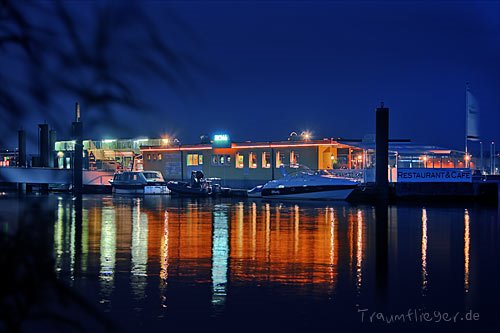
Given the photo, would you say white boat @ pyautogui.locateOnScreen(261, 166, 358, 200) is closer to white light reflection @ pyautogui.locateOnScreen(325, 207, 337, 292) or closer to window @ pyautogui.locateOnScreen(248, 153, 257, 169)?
white light reflection @ pyautogui.locateOnScreen(325, 207, 337, 292)

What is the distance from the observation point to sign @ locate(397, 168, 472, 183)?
151ft

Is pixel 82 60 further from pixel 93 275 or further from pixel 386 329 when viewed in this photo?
pixel 93 275

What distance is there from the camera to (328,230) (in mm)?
25359

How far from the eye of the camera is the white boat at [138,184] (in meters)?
62.1

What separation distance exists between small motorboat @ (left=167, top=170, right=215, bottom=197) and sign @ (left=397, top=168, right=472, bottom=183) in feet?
54.7

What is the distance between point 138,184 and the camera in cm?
6250

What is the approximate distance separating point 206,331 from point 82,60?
6.67 m

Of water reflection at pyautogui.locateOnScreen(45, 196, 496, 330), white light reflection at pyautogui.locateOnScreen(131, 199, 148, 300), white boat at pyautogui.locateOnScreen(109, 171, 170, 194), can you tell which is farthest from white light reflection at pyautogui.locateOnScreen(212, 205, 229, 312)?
white boat at pyautogui.locateOnScreen(109, 171, 170, 194)

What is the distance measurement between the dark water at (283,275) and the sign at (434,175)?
19.3m

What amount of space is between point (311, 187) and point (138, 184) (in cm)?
2057

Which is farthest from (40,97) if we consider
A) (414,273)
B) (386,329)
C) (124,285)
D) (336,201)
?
(336,201)

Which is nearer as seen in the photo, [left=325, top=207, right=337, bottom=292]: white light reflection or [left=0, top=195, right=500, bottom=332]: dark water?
[left=0, top=195, right=500, bottom=332]: dark water

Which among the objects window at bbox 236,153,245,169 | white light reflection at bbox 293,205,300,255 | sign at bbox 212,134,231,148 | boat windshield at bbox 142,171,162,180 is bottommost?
white light reflection at bbox 293,205,300,255

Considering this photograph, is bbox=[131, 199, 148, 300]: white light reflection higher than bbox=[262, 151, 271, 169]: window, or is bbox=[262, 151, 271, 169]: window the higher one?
bbox=[262, 151, 271, 169]: window
